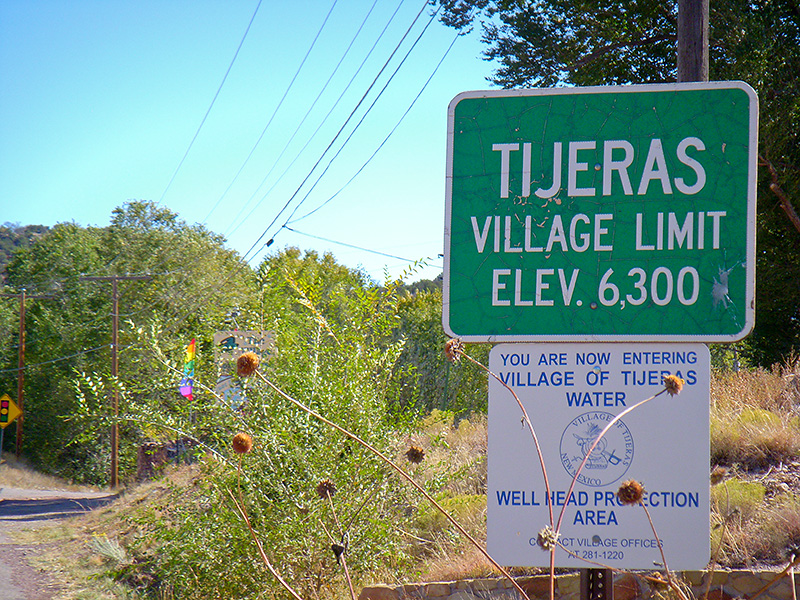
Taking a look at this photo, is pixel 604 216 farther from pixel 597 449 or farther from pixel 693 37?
pixel 693 37

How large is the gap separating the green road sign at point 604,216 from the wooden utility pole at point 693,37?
191 centimetres

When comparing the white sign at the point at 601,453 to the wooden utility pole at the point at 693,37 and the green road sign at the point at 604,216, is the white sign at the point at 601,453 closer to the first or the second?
the green road sign at the point at 604,216

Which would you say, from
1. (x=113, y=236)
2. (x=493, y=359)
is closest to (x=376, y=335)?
(x=493, y=359)

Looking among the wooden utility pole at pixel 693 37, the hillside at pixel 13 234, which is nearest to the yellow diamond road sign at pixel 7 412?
the wooden utility pole at pixel 693 37

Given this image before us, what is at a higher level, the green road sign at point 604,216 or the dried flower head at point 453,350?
the green road sign at point 604,216

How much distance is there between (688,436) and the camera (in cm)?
193

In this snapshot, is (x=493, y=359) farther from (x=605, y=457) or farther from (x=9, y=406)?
(x=9, y=406)

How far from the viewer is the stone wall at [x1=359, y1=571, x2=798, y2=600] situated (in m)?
4.20

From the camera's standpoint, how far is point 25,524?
733 inches

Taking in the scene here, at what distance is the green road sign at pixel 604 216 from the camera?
1.94 m

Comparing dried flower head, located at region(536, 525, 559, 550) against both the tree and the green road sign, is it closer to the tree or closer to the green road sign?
the green road sign

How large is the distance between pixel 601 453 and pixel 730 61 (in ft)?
38.4

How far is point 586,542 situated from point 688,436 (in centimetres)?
38

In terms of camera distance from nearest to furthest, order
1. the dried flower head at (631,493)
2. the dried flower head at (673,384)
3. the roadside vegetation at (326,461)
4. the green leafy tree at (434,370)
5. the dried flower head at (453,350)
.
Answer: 1. the dried flower head at (631,493)
2. the dried flower head at (673,384)
3. the dried flower head at (453,350)
4. the roadside vegetation at (326,461)
5. the green leafy tree at (434,370)
